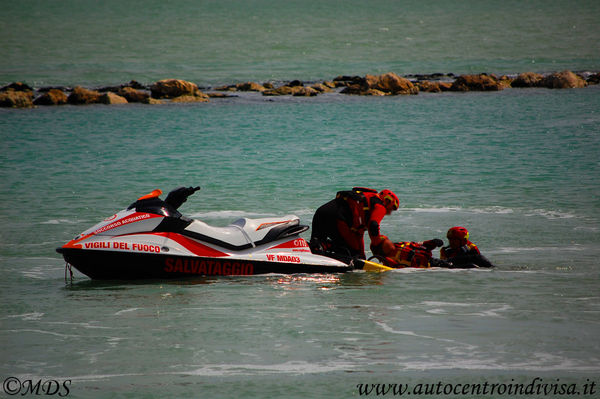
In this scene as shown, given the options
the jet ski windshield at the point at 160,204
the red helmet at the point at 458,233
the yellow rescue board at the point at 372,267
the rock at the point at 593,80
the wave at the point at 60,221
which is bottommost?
the wave at the point at 60,221

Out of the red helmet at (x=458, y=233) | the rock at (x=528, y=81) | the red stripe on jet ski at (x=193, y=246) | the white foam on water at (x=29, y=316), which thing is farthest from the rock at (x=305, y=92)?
the white foam on water at (x=29, y=316)

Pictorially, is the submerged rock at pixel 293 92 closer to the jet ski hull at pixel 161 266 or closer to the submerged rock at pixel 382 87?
the submerged rock at pixel 382 87

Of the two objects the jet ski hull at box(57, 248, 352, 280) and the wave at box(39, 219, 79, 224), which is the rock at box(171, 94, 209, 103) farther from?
the jet ski hull at box(57, 248, 352, 280)

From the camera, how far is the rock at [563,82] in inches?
2726

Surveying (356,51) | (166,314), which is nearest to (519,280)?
(166,314)

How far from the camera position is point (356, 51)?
124312 mm

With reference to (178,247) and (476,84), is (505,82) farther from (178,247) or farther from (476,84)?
(178,247)

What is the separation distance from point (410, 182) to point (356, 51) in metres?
99.4
